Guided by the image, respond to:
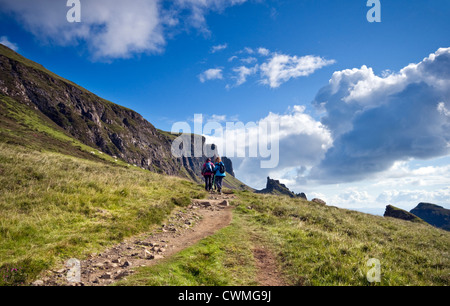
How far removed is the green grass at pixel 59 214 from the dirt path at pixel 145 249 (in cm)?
50

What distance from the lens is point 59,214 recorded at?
903cm

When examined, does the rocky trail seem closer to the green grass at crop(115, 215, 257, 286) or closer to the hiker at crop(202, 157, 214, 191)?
the green grass at crop(115, 215, 257, 286)

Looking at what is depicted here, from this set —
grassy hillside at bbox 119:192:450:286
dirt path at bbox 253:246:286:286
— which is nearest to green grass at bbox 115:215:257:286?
grassy hillside at bbox 119:192:450:286

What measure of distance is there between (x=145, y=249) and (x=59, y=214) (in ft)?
14.1

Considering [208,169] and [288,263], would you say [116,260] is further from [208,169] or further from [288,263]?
[208,169]

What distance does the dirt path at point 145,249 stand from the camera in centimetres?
582

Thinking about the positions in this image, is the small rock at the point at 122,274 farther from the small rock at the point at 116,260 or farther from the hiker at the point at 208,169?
the hiker at the point at 208,169

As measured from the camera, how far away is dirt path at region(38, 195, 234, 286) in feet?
19.1

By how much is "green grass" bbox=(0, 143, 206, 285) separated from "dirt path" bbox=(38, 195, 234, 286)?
50cm

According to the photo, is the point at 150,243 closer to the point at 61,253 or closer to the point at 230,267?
the point at 61,253

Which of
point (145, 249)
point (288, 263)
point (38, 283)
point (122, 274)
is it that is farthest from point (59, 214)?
point (288, 263)

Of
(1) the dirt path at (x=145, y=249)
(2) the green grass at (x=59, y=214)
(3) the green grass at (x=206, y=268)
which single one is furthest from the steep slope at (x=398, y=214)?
(2) the green grass at (x=59, y=214)
